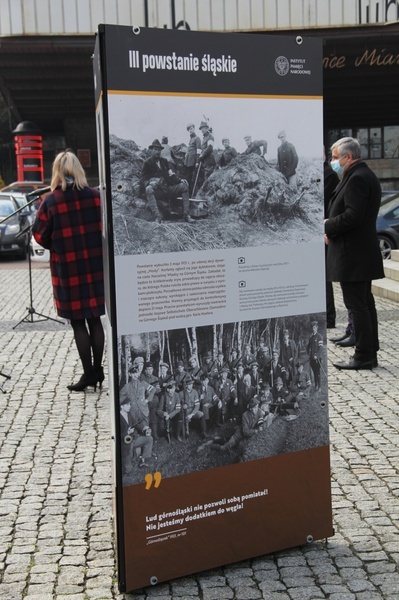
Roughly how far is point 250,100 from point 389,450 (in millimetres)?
2857

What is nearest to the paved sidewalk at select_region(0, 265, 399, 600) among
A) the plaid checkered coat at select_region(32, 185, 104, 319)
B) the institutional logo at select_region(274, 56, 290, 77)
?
the plaid checkered coat at select_region(32, 185, 104, 319)

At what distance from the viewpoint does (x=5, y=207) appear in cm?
2272

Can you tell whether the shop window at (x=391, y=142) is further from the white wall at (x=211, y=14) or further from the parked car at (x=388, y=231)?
the parked car at (x=388, y=231)

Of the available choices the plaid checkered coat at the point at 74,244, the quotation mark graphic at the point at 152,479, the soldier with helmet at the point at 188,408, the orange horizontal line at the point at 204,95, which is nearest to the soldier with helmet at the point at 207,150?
the orange horizontal line at the point at 204,95

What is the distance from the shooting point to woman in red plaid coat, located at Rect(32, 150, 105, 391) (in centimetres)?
693

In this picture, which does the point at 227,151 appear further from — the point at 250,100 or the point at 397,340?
the point at 397,340

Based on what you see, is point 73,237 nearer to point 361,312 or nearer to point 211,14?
point 361,312

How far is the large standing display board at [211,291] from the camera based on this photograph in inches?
135

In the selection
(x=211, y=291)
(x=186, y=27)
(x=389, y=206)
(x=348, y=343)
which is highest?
(x=186, y=27)

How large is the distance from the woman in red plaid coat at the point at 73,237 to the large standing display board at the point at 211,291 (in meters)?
3.33

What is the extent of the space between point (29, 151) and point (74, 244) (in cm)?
3037

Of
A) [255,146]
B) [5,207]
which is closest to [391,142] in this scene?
[5,207]

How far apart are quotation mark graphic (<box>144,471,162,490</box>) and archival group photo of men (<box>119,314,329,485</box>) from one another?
0.02m

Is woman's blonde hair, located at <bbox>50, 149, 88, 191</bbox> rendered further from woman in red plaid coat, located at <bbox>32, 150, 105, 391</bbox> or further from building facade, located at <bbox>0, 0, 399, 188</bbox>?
building facade, located at <bbox>0, 0, 399, 188</bbox>
